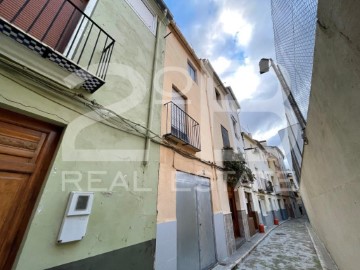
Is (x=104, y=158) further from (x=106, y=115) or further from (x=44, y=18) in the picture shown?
(x=44, y=18)

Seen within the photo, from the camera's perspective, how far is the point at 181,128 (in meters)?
5.55

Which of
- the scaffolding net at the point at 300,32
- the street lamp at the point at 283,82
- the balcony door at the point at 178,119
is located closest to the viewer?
the scaffolding net at the point at 300,32

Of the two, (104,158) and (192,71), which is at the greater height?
(192,71)

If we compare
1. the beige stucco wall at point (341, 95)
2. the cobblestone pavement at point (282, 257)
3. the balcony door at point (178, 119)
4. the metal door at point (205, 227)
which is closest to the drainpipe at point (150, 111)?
the balcony door at point (178, 119)

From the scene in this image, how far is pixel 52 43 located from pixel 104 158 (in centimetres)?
204

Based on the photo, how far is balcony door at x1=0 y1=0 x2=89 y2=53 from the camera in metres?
2.31

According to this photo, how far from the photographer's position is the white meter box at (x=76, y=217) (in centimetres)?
212

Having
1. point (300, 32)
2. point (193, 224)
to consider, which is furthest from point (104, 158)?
point (300, 32)

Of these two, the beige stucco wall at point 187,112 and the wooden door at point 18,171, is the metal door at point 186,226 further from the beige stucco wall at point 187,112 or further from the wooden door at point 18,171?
the wooden door at point 18,171

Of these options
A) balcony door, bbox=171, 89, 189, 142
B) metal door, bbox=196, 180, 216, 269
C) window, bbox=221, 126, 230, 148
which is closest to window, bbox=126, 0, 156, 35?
balcony door, bbox=171, 89, 189, 142

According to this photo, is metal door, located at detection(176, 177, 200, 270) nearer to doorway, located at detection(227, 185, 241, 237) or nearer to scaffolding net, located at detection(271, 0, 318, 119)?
scaffolding net, located at detection(271, 0, 318, 119)

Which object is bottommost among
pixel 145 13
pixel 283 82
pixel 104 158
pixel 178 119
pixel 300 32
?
pixel 104 158

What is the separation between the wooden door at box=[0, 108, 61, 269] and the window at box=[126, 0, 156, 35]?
425 cm

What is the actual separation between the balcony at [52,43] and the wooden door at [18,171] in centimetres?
72
